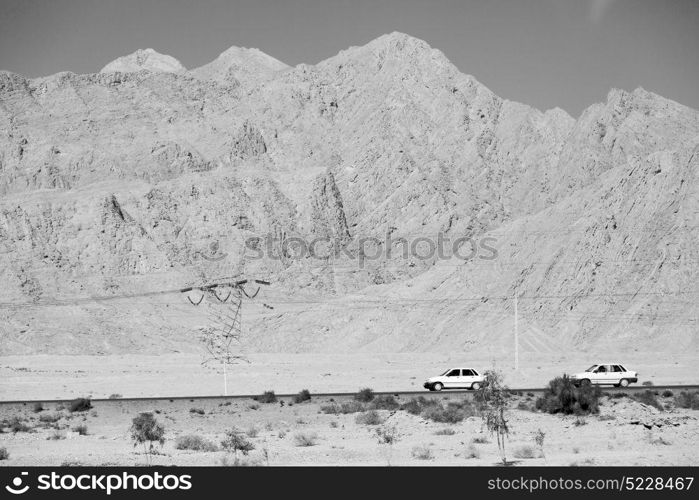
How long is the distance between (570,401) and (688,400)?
4.84 metres

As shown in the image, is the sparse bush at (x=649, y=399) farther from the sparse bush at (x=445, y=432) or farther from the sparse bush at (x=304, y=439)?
the sparse bush at (x=304, y=439)

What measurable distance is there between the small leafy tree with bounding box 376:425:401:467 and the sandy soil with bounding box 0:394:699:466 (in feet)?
0.40

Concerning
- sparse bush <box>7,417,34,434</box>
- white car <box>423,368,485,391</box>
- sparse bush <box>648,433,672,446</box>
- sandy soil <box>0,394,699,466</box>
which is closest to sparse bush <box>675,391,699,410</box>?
sandy soil <box>0,394,699,466</box>

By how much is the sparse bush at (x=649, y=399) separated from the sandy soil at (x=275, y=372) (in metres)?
13.4

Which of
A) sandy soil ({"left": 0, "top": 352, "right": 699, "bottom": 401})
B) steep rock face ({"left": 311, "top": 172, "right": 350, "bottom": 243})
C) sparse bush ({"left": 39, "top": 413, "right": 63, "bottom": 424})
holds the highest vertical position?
steep rock face ({"left": 311, "top": 172, "right": 350, "bottom": 243})

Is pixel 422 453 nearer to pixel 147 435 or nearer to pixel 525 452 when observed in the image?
pixel 525 452

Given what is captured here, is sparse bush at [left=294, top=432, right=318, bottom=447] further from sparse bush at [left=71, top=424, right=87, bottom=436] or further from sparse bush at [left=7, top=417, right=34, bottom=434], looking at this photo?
sparse bush at [left=7, top=417, right=34, bottom=434]

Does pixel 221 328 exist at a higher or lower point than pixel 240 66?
lower

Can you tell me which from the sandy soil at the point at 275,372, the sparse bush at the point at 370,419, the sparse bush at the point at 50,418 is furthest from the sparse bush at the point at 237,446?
the sandy soil at the point at 275,372

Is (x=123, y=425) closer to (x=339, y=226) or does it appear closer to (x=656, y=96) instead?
(x=339, y=226)

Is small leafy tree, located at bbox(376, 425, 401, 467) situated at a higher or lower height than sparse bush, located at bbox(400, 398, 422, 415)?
lower

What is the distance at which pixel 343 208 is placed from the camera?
126 meters

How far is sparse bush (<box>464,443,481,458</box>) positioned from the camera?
24.1 meters

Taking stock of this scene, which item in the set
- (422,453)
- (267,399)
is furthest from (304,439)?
(267,399)
